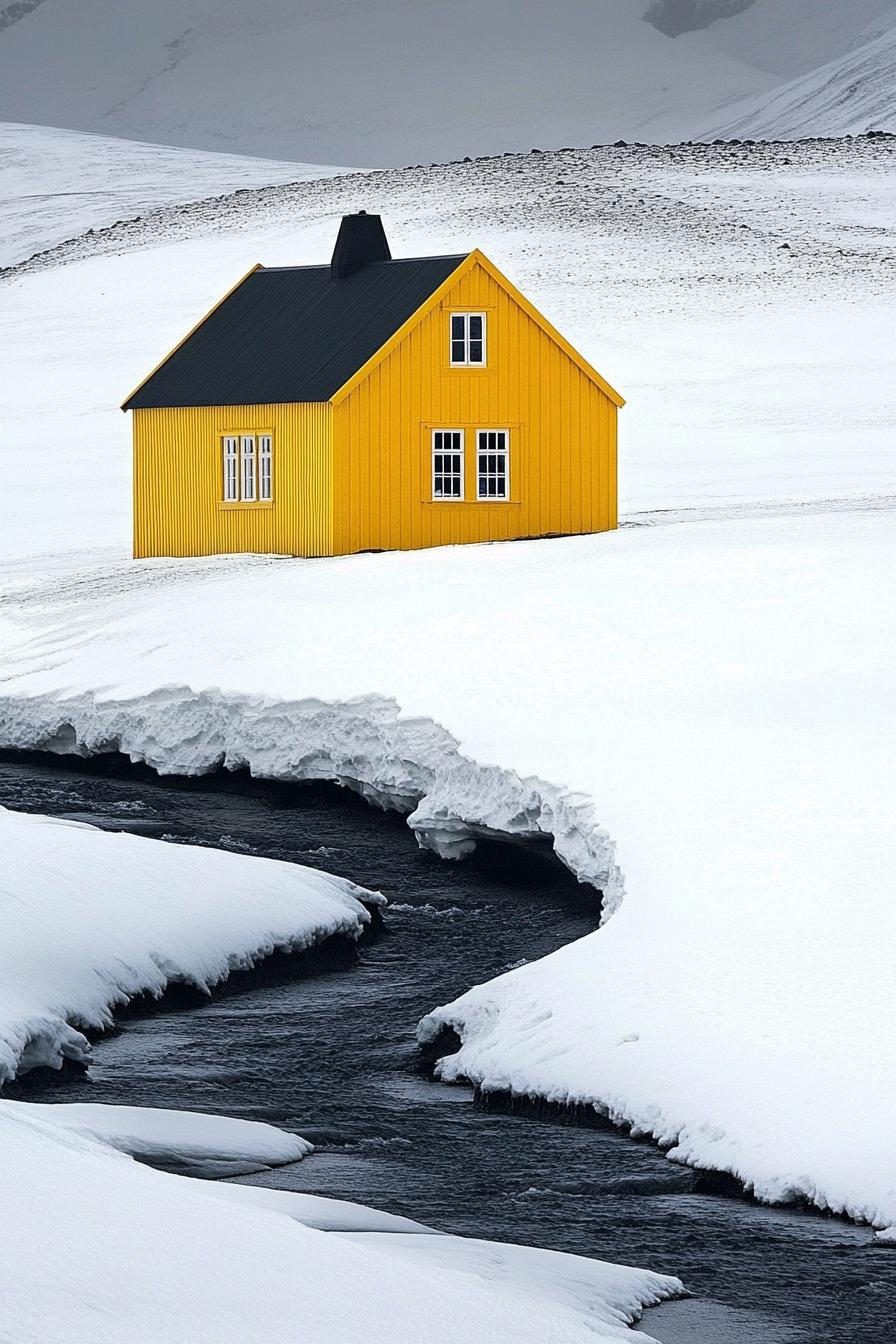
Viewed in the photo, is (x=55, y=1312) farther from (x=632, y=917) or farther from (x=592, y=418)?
(x=592, y=418)

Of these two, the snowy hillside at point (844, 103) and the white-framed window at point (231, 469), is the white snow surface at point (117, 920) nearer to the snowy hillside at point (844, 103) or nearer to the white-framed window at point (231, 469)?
the white-framed window at point (231, 469)

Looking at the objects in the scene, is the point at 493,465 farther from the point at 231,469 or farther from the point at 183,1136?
the point at 183,1136

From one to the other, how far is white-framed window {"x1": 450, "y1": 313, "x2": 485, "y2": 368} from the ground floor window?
3270mm

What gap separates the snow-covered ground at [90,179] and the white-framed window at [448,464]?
5053 cm

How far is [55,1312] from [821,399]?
44.1 metres

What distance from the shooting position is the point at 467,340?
3159 cm

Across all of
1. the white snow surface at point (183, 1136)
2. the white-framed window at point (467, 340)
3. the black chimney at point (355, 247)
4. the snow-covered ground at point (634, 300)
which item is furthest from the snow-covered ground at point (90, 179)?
the white snow surface at point (183, 1136)

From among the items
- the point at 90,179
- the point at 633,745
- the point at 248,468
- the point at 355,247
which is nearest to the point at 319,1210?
the point at 633,745

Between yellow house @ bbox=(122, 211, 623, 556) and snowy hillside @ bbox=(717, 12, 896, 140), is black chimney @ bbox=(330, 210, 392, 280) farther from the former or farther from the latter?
snowy hillside @ bbox=(717, 12, 896, 140)

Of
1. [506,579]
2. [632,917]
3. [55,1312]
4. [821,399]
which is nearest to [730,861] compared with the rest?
[632,917]

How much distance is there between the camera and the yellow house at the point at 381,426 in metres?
30.7

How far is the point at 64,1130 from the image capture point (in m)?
7.69

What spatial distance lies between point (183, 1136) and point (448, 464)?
77.8ft

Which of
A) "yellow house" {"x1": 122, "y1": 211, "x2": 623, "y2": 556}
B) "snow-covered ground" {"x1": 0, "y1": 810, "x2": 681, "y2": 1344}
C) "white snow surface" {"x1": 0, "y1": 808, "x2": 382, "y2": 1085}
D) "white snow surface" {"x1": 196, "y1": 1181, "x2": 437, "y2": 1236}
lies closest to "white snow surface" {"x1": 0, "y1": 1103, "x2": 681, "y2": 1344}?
"snow-covered ground" {"x1": 0, "y1": 810, "x2": 681, "y2": 1344}
